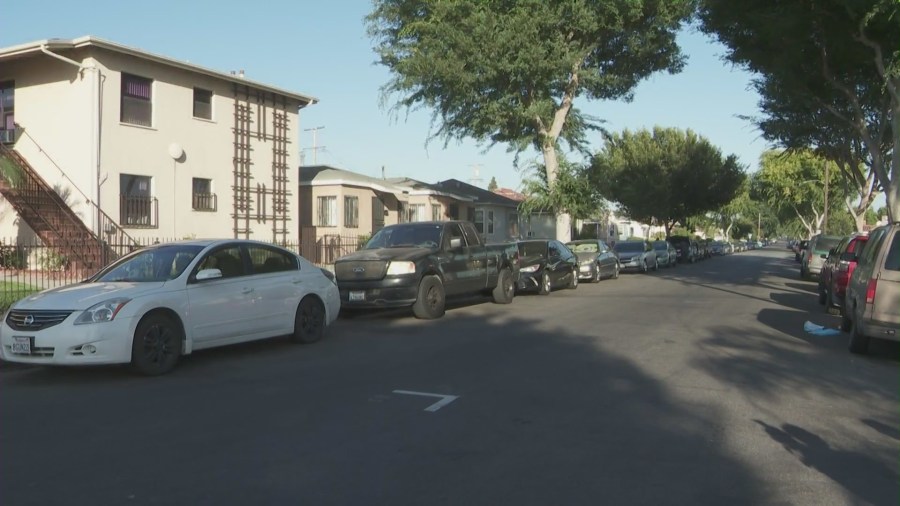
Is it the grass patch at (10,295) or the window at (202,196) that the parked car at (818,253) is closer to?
the window at (202,196)

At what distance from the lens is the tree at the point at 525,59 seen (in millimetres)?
26328

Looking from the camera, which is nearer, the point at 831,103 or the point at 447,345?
the point at 447,345

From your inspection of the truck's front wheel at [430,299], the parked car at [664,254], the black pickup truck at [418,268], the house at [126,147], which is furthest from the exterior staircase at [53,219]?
the parked car at [664,254]

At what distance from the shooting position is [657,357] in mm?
10086

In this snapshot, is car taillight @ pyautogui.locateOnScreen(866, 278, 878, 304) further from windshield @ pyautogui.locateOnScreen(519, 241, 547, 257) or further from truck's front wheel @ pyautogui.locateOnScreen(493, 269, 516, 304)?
windshield @ pyautogui.locateOnScreen(519, 241, 547, 257)

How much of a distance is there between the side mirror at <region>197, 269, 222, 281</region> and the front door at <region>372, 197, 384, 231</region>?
22.4 m

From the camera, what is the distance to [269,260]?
1062cm

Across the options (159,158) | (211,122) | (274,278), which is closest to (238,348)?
(274,278)

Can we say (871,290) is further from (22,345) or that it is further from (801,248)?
(801,248)

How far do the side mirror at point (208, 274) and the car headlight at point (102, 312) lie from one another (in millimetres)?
1066

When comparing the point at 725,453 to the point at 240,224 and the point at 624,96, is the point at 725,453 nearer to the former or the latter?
the point at 240,224

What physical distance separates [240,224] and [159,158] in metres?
3.87

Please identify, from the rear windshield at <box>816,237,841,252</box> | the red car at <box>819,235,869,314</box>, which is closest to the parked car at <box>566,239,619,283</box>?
the rear windshield at <box>816,237,841,252</box>

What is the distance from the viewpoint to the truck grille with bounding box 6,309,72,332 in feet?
26.6
